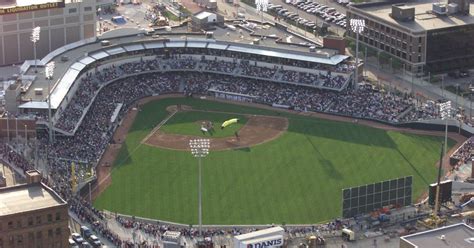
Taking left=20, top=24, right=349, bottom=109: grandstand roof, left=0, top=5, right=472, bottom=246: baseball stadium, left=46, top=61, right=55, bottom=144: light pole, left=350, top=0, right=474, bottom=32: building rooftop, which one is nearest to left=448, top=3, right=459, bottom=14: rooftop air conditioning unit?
left=350, top=0, right=474, bottom=32: building rooftop

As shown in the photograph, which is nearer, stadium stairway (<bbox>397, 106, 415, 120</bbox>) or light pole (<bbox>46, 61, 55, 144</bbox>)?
light pole (<bbox>46, 61, 55, 144</bbox>)

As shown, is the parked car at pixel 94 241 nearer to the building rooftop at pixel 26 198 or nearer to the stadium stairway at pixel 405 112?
the building rooftop at pixel 26 198

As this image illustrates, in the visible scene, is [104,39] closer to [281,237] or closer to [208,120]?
[208,120]

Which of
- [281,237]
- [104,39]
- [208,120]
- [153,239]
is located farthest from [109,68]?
[281,237]

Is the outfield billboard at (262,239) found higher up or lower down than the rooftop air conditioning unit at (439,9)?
lower down

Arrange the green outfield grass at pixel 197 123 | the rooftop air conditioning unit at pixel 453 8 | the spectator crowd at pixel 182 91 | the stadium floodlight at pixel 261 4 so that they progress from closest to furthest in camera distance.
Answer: the spectator crowd at pixel 182 91 → the green outfield grass at pixel 197 123 → the rooftop air conditioning unit at pixel 453 8 → the stadium floodlight at pixel 261 4

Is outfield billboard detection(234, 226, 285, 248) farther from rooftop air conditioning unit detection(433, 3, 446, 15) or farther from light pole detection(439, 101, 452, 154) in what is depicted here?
rooftop air conditioning unit detection(433, 3, 446, 15)

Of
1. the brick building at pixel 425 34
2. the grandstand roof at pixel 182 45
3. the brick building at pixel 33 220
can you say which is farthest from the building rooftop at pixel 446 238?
the brick building at pixel 425 34
